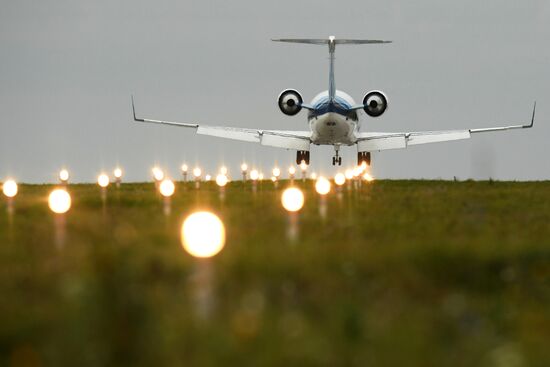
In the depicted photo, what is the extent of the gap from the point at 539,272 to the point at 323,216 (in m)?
9.36

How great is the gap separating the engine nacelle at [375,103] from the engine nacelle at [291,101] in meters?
5.48

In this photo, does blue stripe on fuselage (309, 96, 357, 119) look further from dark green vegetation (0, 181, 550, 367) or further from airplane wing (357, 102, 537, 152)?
dark green vegetation (0, 181, 550, 367)

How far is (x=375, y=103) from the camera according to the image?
256 feet

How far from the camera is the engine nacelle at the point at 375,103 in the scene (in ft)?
255

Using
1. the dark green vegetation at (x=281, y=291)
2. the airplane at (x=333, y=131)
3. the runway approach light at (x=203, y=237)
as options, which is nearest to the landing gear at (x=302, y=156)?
the airplane at (x=333, y=131)

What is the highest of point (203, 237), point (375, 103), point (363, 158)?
point (375, 103)

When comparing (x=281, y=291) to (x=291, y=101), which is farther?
(x=291, y=101)

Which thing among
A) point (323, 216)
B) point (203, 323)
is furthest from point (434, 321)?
point (323, 216)

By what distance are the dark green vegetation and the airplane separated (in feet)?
153

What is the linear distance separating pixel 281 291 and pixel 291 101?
62526 mm

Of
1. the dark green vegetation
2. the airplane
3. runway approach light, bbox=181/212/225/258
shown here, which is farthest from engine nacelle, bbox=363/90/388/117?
runway approach light, bbox=181/212/225/258

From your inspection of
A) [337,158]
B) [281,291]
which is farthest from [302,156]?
[281,291]

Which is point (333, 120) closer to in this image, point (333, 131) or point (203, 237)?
point (333, 131)

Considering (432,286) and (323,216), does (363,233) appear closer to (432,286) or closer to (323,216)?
(323,216)
